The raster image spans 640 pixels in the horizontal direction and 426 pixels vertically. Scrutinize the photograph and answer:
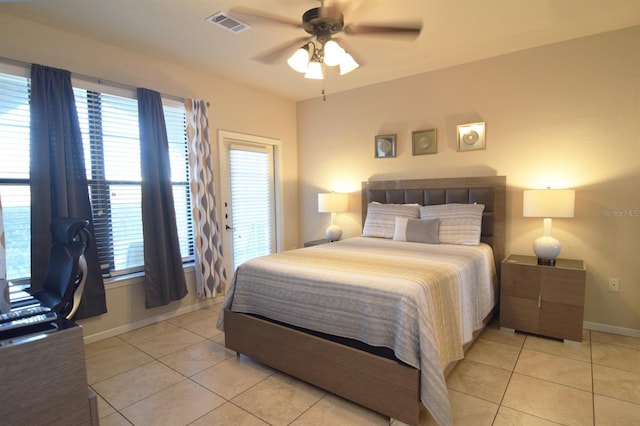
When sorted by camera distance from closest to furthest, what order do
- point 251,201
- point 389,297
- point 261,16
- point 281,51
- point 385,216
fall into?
1. point 389,297
2. point 261,16
3. point 281,51
4. point 385,216
5. point 251,201

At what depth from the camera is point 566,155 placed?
312 cm

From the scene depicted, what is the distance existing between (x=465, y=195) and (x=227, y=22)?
2.88 metres

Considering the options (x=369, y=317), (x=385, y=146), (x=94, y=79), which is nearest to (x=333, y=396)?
(x=369, y=317)

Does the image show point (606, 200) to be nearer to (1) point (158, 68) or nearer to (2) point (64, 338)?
(2) point (64, 338)

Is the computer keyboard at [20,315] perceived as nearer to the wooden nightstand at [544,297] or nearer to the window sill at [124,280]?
the window sill at [124,280]

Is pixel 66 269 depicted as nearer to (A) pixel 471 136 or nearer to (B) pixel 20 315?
(B) pixel 20 315

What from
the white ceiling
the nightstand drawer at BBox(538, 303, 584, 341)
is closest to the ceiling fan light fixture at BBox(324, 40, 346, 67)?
the white ceiling

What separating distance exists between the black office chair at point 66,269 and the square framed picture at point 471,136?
3.54m

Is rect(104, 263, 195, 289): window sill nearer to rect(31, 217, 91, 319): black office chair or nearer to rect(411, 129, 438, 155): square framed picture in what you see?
rect(31, 217, 91, 319): black office chair

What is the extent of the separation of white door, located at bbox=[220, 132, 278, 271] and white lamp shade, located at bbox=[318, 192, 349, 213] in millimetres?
817

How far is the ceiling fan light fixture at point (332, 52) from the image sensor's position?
2186 millimetres

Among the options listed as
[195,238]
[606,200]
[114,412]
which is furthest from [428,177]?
[114,412]

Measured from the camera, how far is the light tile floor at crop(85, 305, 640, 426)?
1.94 m

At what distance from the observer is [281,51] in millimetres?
2461
